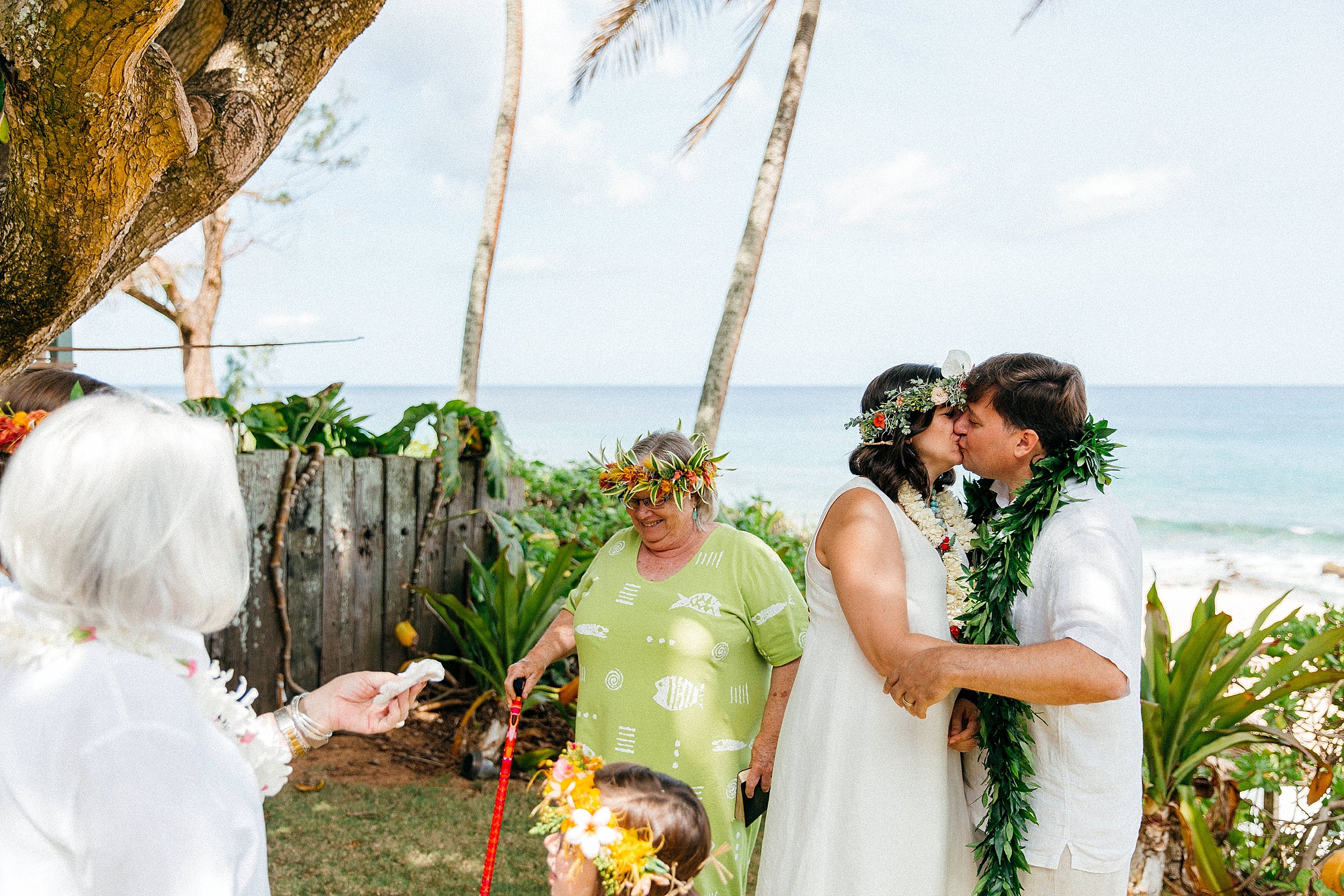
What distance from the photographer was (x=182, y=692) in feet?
3.57

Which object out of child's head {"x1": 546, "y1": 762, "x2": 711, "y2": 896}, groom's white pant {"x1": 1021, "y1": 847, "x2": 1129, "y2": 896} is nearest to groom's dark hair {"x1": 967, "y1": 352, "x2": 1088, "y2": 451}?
groom's white pant {"x1": 1021, "y1": 847, "x2": 1129, "y2": 896}

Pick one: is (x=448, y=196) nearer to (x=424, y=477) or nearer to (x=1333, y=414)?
(x=1333, y=414)

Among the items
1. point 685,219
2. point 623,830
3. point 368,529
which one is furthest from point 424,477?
point 685,219

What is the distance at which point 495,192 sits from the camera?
10102 mm

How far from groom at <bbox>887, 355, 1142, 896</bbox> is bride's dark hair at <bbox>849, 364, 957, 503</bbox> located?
0.22 meters

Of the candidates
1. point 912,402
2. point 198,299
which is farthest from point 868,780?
point 198,299

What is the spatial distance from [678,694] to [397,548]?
Result: 2.98 meters

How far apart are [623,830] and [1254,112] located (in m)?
60.3

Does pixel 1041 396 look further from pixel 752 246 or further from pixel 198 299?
pixel 198 299

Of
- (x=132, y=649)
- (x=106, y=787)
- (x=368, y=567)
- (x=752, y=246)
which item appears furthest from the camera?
(x=752, y=246)

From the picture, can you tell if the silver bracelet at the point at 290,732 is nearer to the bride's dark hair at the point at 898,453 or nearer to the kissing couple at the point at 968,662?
the kissing couple at the point at 968,662

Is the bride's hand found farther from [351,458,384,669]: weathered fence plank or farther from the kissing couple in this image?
[351,458,384,669]: weathered fence plank

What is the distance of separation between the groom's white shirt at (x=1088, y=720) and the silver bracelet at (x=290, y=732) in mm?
1535

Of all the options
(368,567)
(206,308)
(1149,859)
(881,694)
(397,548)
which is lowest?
(1149,859)
